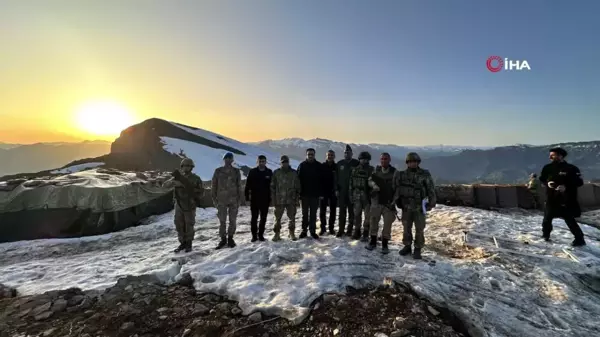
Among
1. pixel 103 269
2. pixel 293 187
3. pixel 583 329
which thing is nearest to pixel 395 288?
pixel 583 329

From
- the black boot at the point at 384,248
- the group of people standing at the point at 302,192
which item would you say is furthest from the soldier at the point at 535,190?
the black boot at the point at 384,248

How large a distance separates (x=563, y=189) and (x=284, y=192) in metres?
6.89

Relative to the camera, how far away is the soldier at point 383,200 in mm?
7027

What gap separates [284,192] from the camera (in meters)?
8.05

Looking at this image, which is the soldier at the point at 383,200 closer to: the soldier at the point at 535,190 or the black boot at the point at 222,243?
the black boot at the point at 222,243

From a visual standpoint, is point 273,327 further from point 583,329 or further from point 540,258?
point 540,258

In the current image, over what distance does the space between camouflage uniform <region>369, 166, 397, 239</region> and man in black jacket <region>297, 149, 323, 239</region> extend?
151 centimetres

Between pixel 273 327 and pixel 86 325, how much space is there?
278 centimetres

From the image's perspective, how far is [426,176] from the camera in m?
6.73

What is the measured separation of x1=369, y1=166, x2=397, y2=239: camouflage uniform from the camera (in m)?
7.04

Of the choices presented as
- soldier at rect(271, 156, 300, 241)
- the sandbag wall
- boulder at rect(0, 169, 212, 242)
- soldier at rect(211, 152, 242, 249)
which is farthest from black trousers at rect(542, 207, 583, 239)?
boulder at rect(0, 169, 212, 242)

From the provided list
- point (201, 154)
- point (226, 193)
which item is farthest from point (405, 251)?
point (201, 154)

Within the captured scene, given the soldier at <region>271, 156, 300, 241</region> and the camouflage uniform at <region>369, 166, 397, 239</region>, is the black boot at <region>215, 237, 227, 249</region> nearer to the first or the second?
the soldier at <region>271, 156, 300, 241</region>

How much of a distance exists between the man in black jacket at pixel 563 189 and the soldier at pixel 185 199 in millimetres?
8951
